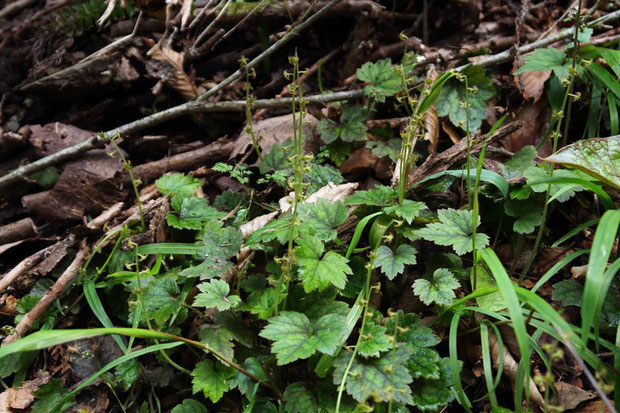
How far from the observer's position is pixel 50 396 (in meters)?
2.02

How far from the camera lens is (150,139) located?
9.91 feet

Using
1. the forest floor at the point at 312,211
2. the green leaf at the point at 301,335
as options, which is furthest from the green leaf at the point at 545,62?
the green leaf at the point at 301,335

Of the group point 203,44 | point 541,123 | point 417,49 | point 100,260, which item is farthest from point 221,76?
point 541,123

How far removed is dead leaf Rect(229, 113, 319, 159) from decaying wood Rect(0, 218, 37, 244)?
124 cm

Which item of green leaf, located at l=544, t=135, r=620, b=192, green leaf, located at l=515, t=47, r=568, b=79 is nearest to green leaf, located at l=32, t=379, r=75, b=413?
green leaf, located at l=544, t=135, r=620, b=192

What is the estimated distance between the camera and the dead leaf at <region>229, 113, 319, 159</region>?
2.84 metres

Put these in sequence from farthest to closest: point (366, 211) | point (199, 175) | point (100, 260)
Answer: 1. point (199, 175)
2. point (100, 260)
3. point (366, 211)

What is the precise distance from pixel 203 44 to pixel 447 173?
6.49ft

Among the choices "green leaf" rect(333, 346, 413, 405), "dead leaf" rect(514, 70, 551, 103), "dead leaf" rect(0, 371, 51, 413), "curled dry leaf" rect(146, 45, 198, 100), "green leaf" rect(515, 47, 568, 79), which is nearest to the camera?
"green leaf" rect(333, 346, 413, 405)

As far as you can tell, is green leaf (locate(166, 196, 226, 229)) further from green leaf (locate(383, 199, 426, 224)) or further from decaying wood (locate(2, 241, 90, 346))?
green leaf (locate(383, 199, 426, 224))

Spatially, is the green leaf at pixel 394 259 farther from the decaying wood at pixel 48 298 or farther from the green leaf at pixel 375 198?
the decaying wood at pixel 48 298

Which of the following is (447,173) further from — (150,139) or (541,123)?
(150,139)

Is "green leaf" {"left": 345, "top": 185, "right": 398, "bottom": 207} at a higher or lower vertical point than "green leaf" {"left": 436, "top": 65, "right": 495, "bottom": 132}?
lower

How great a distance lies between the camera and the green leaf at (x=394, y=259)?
187cm
